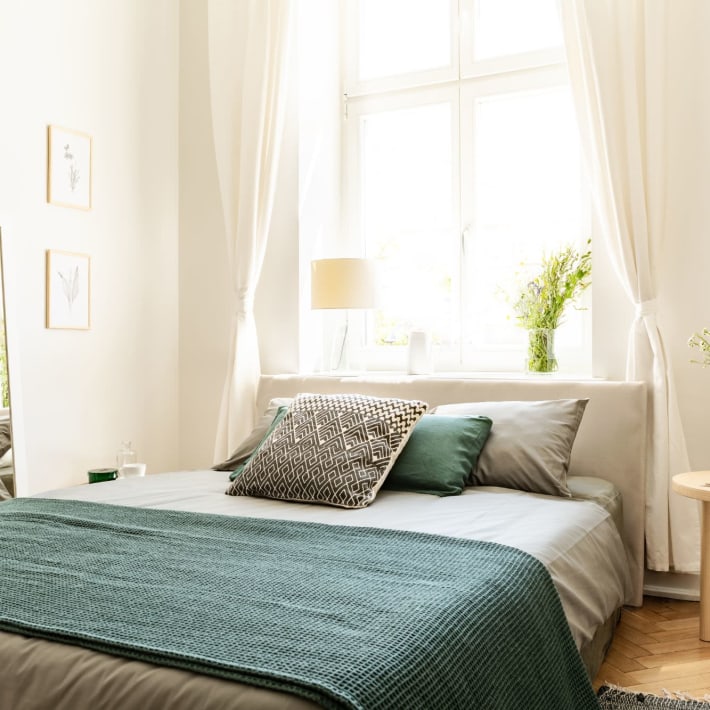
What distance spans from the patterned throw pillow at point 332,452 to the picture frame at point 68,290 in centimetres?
128

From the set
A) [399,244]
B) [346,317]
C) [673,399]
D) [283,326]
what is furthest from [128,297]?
[673,399]

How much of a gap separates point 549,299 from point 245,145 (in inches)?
64.2

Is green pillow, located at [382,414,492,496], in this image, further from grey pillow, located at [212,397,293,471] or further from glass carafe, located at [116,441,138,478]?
glass carafe, located at [116,441,138,478]

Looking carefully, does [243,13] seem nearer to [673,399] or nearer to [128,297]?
[128,297]

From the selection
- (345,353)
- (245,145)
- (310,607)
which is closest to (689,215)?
(345,353)

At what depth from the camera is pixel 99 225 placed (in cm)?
371

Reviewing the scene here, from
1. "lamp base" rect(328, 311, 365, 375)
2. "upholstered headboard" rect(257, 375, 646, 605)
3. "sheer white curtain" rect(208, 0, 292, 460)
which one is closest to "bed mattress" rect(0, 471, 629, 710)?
"upholstered headboard" rect(257, 375, 646, 605)

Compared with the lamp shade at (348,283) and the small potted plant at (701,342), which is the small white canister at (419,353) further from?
the small potted plant at (701,342)

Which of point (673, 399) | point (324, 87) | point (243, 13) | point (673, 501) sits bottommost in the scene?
point (673, 501)

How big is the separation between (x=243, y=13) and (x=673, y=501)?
2981 mm

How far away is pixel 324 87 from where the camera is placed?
159 inches

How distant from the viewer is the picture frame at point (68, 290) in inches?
135

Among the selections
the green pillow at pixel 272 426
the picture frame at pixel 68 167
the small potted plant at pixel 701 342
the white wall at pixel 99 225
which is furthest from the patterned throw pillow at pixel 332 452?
the picture frame at pixel 68 167

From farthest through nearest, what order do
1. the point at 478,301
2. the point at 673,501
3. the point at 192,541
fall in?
the point at 478,301
the point at 673,501
the point at 192,541
